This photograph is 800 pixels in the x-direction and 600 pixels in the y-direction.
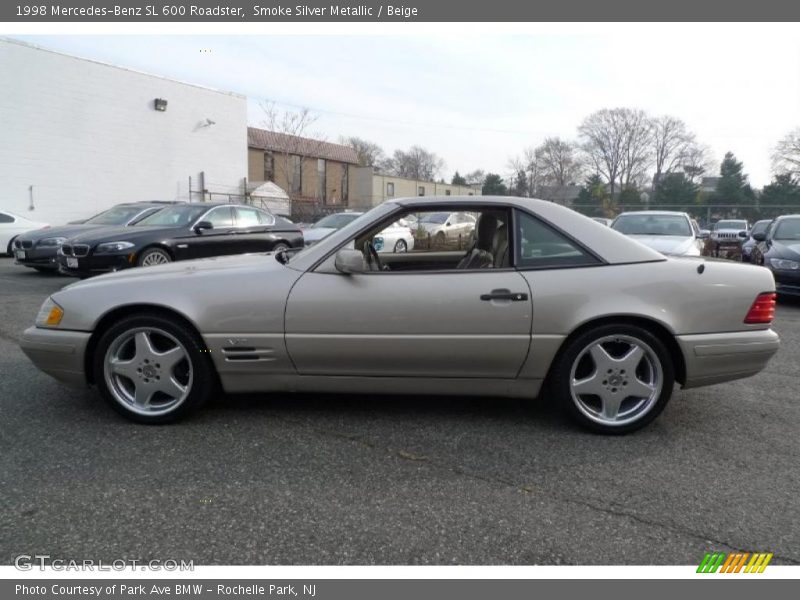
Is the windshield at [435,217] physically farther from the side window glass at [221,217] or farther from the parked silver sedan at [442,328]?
the side window glass at [221,217]

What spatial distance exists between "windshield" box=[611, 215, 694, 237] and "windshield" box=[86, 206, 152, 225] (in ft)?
31.7

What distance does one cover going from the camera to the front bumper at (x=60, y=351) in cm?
336

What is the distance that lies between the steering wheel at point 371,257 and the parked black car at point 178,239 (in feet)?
12.6

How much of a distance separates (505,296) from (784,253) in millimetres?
7184

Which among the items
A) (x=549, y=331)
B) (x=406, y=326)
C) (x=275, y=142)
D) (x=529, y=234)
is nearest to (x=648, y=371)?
(x=549, y=331)

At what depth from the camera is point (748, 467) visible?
2953 mm

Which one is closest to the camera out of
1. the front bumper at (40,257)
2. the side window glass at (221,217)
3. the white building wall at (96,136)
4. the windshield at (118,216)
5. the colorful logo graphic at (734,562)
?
the colorful logo graphic at (734,562)

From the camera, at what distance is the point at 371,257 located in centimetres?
382

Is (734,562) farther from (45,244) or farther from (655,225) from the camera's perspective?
(45,244)

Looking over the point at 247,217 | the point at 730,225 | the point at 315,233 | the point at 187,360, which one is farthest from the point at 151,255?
the point at 730,225

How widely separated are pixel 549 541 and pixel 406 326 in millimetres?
1408

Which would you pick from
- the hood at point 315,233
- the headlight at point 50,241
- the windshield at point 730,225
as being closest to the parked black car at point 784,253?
the hood at point 315,233

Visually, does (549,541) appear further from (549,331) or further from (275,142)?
(275,142)

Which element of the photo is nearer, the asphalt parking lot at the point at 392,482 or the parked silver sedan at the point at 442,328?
the asphalt parking lot at the point at 392,482
